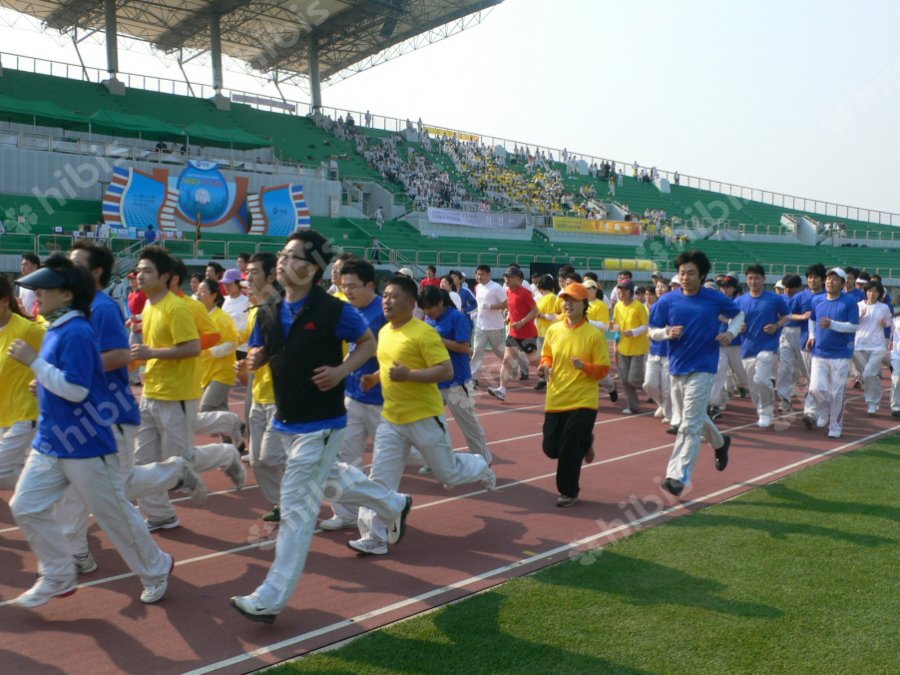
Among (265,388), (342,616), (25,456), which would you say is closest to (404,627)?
(342,616)

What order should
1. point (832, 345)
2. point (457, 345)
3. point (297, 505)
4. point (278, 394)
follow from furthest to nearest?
point (832, 345)
point (457, 345)
point (278, 394)
point (297, 505)

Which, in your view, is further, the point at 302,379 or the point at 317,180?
the point at 317,180

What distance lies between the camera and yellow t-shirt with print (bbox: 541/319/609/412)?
678 cm

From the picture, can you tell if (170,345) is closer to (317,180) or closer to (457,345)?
(457,345)

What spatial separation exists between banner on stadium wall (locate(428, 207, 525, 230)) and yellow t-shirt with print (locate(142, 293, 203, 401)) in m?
29.1

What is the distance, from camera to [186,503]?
689 cm

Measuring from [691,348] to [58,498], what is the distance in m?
5.14

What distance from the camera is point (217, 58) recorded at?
40.5 meters

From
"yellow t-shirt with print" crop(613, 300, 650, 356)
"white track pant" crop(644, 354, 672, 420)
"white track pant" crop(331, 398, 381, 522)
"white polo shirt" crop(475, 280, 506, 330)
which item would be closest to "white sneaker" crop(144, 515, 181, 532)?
"white track pant" crop(331, 398, 381, 522)

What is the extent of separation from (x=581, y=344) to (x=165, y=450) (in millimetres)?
3425

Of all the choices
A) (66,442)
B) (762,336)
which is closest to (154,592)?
(66,442)

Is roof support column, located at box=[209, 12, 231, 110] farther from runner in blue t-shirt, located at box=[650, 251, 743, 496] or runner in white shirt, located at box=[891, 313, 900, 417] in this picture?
runner in blue t-shirt, located at box=[650, 251, 743, 496]

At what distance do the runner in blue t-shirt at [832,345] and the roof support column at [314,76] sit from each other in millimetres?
38557

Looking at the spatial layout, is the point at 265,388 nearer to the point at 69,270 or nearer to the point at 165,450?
the point at 165,450
